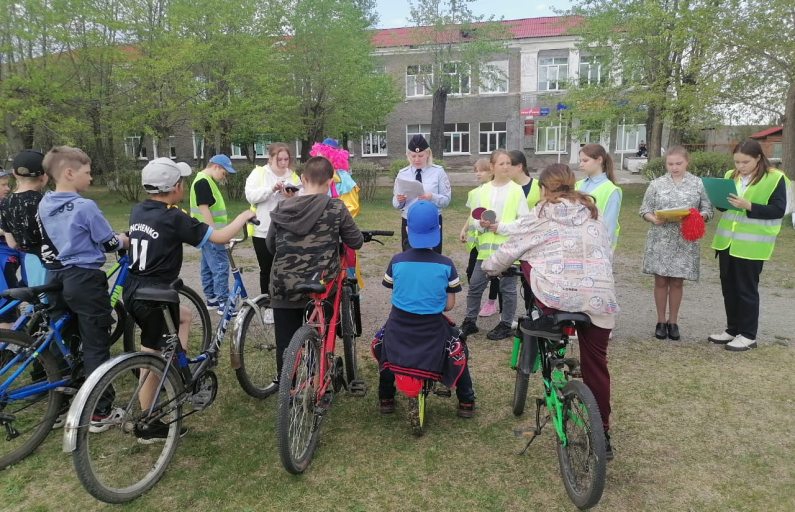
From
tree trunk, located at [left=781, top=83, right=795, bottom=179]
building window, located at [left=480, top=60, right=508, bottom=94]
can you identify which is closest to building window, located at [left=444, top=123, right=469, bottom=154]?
building window, located at [left=480, top=60, right=508, bottom=94]

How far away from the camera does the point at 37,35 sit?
1727 centimetres

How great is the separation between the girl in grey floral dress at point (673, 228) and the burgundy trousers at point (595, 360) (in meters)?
2.66

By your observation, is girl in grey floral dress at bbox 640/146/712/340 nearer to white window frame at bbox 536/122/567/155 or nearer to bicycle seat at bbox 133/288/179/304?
bicycle seat at bbox 133/288/179/304

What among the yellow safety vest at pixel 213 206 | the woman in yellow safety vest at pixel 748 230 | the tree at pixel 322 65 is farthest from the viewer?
the tree at pixel 322 65

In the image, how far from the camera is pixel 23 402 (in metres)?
3.26

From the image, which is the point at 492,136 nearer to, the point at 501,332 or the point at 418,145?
the point at 418,145

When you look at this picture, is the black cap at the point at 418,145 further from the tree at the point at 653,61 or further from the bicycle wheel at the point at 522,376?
the tree at the point at 653,61

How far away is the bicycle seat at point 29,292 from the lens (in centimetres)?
335

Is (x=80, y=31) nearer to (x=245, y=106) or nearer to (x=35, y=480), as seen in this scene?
(x=245, y=106)

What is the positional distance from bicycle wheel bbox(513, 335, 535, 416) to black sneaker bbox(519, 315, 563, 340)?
32cm

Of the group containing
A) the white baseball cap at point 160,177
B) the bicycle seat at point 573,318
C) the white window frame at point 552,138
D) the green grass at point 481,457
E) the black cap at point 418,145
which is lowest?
the green grass at point 481,457

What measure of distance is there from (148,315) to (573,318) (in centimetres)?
248

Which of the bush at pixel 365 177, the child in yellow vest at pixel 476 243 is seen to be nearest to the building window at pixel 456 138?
the bush at pixel 365 177

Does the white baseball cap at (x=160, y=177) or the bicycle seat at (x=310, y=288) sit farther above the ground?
the white baseball cap at (x=160, y=177)
